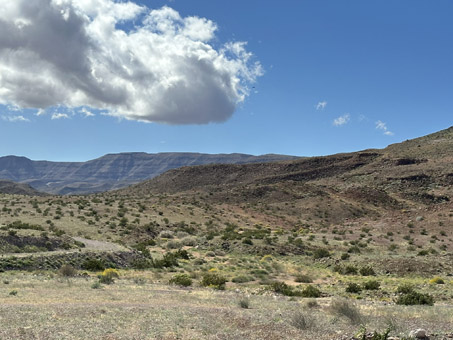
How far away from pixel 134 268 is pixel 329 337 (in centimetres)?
1777

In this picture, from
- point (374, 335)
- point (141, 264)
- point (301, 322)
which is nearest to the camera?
point (374, 335)

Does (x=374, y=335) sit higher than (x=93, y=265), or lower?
higher

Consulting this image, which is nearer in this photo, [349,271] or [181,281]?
[181,281]

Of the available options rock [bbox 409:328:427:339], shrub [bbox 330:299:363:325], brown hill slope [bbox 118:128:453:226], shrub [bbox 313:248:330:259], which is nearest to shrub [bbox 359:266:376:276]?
shrub [bbox 313:248:330:259]

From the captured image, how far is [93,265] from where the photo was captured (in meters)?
24.0

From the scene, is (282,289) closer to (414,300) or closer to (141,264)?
(414,300)

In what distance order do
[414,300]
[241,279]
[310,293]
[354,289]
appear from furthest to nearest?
[241,279] < [354,289] < [310,293] < [414,300]

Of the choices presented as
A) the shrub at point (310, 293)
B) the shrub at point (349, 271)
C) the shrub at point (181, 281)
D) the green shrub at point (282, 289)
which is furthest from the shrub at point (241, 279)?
the shrub at point (349, 271)

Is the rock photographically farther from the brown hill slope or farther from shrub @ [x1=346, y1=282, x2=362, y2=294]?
the brown hill slope

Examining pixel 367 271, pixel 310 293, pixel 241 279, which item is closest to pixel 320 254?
pixel 367 271

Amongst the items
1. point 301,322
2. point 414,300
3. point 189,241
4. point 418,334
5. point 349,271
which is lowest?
point 189,241

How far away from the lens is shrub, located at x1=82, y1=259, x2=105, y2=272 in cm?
2383

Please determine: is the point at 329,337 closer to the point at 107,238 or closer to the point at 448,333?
the point at 448,333

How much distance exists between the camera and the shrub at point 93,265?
2383cm
